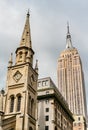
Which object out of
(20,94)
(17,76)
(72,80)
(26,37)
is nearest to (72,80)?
(72,80)

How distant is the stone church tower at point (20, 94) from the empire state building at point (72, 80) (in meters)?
106

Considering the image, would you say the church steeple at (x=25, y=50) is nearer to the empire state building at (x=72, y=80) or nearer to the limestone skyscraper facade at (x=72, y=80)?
the empire state building at (x=72, y=80)

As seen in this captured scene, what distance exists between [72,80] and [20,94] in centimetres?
12807

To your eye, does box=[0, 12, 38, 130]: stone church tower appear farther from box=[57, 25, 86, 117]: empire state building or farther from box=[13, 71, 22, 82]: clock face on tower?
box=[57, 25, 86, 117]: empire state building

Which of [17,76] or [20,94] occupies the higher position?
[17,76]

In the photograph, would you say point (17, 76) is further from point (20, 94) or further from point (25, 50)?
point (25, 50)

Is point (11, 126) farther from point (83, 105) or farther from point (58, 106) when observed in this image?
point (83, 105)

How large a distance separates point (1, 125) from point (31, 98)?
10.7 meters

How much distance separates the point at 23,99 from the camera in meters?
58.3

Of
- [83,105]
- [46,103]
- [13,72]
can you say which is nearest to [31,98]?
[13,72]

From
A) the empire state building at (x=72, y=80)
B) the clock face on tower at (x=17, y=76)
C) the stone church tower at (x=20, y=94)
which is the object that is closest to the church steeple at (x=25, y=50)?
the stone church tower at (x=20, y=94)

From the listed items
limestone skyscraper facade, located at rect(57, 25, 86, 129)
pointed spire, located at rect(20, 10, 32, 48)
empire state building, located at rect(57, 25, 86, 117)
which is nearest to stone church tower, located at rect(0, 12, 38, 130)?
pointed spire, located at rect(20, 10, 32, 48)

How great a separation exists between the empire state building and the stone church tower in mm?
105875

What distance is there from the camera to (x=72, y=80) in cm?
18550
